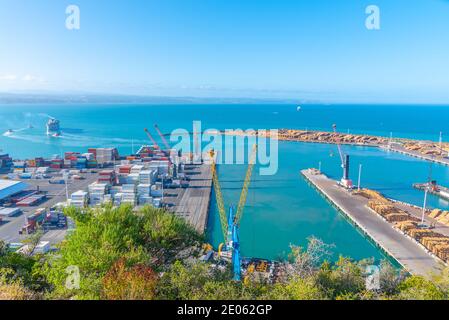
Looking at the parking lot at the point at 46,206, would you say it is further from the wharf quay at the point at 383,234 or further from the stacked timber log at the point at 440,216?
the stacked timber log at the point at 440,216

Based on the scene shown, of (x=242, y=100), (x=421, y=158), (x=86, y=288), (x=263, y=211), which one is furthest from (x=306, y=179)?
(x=242, y=100)

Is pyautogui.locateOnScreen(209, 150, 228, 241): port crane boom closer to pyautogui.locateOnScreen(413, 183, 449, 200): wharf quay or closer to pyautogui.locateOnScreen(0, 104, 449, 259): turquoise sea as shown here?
pyautogui.locateOnScreen(0, 104, 449, 259): turquoise sea

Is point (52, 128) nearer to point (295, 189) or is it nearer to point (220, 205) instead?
point (220, 205)

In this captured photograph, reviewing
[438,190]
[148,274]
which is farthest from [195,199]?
[438,190]

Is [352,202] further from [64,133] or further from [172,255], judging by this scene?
[64,133]

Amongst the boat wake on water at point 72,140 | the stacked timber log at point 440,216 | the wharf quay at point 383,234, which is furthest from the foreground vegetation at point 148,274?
the boat wake on water at point 72,140

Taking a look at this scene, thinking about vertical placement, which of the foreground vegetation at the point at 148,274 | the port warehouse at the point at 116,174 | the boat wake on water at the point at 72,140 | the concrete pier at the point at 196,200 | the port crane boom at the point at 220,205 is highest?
the foreground vegetation at the point at 148,274

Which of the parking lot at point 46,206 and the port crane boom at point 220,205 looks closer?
the parking lot at point 46,206
